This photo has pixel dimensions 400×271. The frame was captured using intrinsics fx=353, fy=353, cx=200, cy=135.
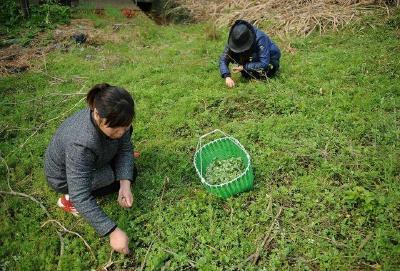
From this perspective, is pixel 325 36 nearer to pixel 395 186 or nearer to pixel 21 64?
pixel 395 186

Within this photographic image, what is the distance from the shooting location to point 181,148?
12.8 ft

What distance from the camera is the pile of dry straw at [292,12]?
21.0ft

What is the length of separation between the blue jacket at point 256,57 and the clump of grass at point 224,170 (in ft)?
5.55

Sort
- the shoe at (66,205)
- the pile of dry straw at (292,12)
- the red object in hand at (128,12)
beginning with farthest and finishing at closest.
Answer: the red object in hand at (128,12)
the pile of dry straw at (292,12)
the shoe at (66,205)

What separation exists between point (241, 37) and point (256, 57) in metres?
0.37

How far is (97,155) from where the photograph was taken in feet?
8.84

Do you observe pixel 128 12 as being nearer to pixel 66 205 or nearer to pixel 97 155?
pixel 66 205

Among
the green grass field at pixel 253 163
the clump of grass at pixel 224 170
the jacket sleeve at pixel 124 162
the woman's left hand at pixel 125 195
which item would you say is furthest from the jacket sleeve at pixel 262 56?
the woman's left hand at pixel 125 195

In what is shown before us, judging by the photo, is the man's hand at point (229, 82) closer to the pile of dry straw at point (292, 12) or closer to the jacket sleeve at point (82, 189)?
the pile of dry straw at point (292, 12)

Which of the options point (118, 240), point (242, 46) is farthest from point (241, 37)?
point (118, 240)

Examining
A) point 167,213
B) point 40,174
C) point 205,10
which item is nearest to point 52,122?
point 40,174

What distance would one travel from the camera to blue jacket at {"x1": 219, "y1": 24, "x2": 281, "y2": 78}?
15.1 feet

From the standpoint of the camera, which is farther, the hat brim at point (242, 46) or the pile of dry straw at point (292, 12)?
the pile of dry straw at point (292, 12)

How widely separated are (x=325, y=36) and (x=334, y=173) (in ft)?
12.0
